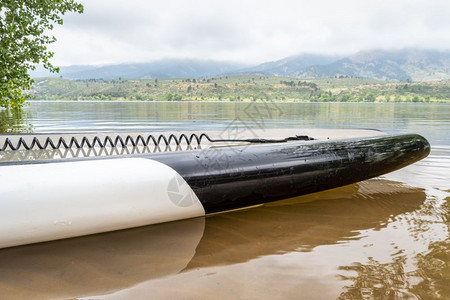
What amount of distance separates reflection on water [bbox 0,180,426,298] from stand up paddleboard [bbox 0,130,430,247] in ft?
0.51

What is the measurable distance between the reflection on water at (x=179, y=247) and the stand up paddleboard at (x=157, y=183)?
156mm

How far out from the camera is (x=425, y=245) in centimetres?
325

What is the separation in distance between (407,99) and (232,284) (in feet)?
337

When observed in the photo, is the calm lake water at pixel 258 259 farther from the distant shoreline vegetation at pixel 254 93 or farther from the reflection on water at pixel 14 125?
the distant shoreline vegetation at pixel 254 93

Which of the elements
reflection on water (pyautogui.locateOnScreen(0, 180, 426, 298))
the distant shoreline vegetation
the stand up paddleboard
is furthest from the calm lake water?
the distant shoreline vegetation

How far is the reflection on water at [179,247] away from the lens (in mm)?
2594

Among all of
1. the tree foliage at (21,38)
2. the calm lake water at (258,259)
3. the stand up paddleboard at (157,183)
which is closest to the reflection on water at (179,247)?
the calm lake water at (258,259)

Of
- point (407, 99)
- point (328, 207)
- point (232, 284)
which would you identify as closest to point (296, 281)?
point (232, 284)

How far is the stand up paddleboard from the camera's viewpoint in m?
3.00

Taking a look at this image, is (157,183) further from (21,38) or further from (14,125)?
(14,125)

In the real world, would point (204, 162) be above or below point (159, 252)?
above

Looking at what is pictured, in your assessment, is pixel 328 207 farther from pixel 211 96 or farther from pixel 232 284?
pixel 211 96

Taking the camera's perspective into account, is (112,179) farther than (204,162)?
No

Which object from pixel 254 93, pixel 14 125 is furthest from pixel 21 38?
pixel 254 93
